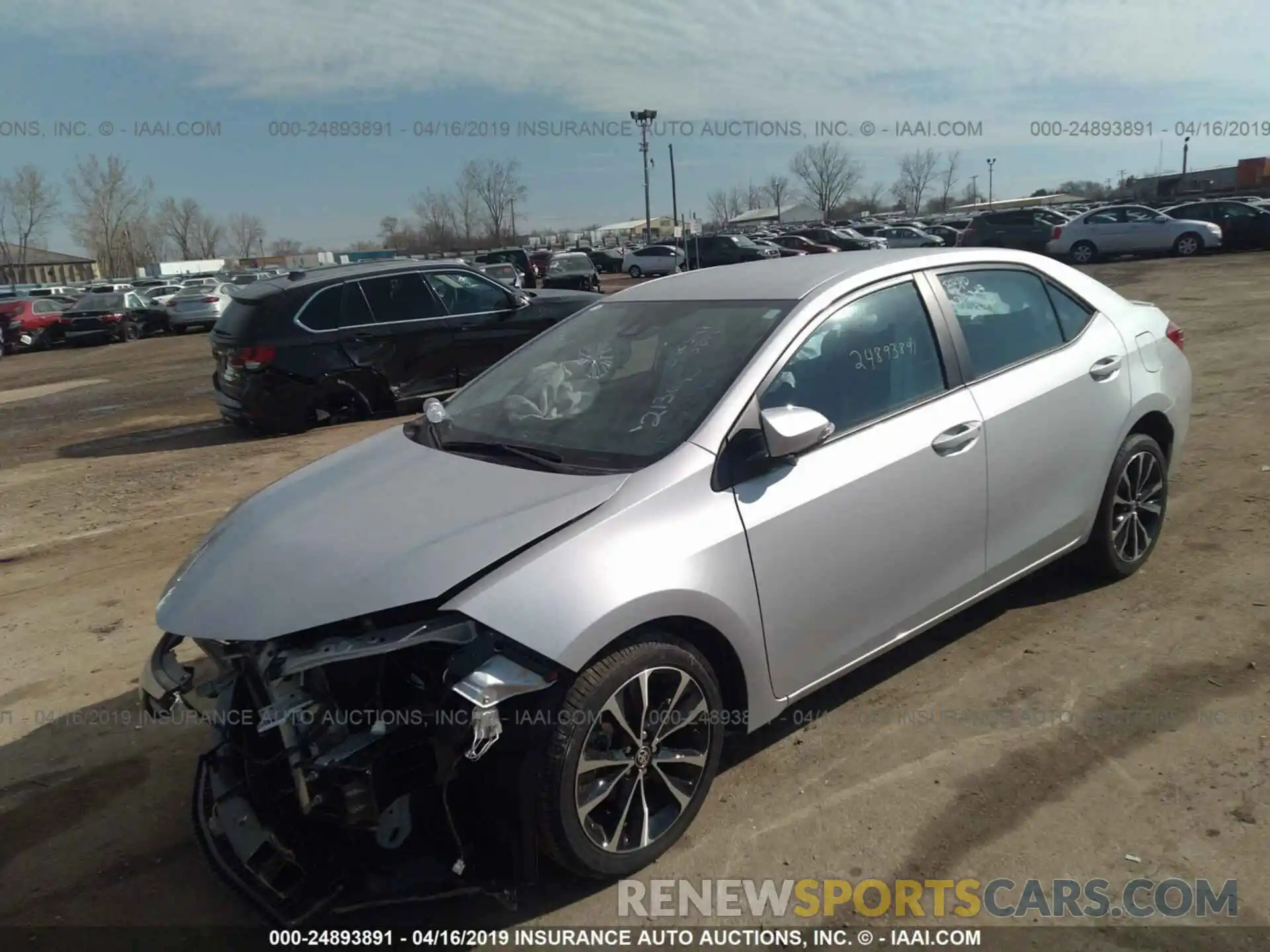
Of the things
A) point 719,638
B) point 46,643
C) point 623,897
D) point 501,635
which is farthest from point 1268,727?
point 46,643

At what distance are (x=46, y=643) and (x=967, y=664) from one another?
15.0ft

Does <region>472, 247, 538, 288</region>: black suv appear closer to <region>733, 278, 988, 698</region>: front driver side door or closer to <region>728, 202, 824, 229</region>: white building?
<region>733, 278, 988, 698</region>: front driver side door

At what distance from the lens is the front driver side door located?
2.98 metres

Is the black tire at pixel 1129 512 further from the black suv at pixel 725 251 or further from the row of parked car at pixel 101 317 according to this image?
the black suv at pixel 725 251

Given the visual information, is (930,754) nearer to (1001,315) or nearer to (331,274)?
(1001,315)

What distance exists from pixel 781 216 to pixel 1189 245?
77356 millimetres

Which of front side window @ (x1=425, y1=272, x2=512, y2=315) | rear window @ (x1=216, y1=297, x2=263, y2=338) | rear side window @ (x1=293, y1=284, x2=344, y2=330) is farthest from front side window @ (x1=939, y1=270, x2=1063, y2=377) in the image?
rear window @ (x1=216, y1=297, x2=263, y2=338)

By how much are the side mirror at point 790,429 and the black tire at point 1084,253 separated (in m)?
28.6

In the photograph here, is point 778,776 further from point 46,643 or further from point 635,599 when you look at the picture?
point 46,643

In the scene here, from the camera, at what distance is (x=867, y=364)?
11.2ft

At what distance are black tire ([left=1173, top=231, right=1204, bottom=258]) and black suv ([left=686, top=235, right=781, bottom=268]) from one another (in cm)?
1236

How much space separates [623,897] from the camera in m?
2.70

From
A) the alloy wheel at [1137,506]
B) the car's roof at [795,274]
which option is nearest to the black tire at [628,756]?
the car's roof at [795,274]

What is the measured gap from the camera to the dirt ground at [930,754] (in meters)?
2.76
